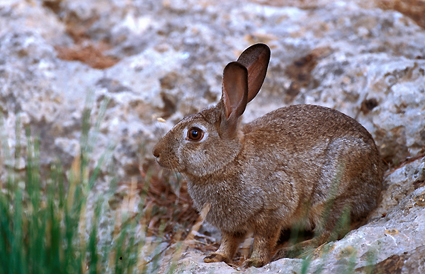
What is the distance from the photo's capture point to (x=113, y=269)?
2633mm

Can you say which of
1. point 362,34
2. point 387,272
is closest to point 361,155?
point 387,272

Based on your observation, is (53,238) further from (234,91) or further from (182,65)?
(182,65)

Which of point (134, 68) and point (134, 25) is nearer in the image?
point (134, 68)

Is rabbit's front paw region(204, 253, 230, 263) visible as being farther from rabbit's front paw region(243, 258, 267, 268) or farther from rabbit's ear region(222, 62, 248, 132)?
rabbit's ear region(222, 62, 248, 132)

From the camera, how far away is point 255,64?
393 centimetres

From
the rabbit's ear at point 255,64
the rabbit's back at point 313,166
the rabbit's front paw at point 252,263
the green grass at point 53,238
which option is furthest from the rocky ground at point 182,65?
the green grass at point 53,238

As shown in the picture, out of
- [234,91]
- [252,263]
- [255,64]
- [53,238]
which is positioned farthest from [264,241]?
[53,238]

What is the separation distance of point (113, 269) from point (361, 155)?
7.95 feet

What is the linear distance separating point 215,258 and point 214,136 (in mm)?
1005

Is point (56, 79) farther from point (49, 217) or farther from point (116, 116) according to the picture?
point (49, 217)

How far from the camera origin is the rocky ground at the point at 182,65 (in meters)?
4.87

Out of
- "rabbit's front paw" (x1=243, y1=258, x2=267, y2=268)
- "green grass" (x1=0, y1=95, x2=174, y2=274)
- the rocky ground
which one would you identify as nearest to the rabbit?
"rabbit's front paw" (x1=243, y1=258, x2=267, y2=268)

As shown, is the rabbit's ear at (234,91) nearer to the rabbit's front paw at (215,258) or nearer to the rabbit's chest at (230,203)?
the rabbit's chest at (230,203)

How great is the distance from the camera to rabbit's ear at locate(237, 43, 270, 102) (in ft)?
12.7
